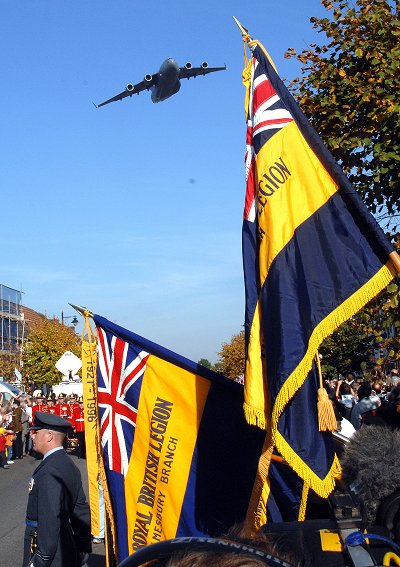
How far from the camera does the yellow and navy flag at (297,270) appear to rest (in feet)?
11.9

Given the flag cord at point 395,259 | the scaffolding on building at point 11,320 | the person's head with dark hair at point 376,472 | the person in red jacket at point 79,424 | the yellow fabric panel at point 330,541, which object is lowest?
the yellow fabric panel at point 330,541

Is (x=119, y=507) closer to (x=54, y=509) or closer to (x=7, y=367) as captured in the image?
(x=54, y=509)

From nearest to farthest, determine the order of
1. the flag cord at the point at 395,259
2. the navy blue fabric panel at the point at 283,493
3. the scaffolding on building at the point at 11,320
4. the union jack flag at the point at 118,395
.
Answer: the flag cord at the point at 395,259, the navy blue fabric panel at the point at 283,493, the union jack flag at the point at 118,395, the scaffolding on building at the point at 11,320

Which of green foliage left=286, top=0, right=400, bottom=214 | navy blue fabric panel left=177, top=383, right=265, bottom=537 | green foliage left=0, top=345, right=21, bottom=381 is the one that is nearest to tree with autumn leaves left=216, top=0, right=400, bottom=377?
green foliage left=286, top=0, right=400, bottom=214

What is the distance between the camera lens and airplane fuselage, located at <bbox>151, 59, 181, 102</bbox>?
90.4 feet

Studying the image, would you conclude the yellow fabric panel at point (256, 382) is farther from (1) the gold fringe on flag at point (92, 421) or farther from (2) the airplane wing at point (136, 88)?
(2) the airplane wing at point (136, 88)

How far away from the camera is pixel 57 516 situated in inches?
170

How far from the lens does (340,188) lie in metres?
3.91

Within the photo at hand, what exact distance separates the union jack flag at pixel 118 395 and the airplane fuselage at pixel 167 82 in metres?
24.0

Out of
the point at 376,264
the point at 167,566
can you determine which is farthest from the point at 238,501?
the point at 167,566

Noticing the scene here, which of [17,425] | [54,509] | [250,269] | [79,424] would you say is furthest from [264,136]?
[17,425]

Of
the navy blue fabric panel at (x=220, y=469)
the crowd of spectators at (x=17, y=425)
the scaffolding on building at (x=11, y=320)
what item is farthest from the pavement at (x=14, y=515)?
the scaffolding on building at (x=11, y=320)

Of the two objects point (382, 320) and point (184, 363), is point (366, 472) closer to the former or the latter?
point (184, 363)

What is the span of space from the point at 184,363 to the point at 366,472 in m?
1.46
